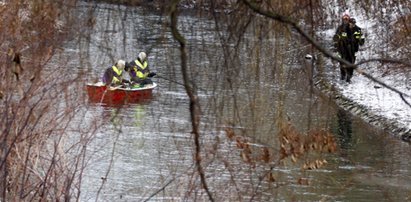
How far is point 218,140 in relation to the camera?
139 inches

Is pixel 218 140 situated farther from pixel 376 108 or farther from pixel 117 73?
pixel 376 108

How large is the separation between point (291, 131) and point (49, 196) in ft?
8.12

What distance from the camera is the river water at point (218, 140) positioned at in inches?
101

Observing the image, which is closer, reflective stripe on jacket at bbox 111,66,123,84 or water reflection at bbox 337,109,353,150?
reflective stripe on jacket at bbox 111,66,123,84

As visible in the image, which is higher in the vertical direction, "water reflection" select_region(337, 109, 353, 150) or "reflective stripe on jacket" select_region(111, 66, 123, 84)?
"reflective stripe on jacket" select_region(111, 66, 123, 84)

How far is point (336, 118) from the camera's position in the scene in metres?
14.2

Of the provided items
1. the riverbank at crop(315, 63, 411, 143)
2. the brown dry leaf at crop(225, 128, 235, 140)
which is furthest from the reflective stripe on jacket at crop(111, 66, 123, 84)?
the riverbank at crop(315, 63, 411, 143)

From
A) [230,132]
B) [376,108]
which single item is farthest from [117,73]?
[376,108]

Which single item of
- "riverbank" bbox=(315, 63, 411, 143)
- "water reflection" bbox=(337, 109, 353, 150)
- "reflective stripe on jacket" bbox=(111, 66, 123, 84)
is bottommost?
"water reflection" bbox=(337, 109, 353, 150)

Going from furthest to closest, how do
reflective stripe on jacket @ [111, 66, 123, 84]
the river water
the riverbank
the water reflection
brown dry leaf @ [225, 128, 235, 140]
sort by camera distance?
the riverbank < the water reflection < reflective stripe on jacket @ [111, 66, 123, 84] < brown dry leaf @ [225, 128, 235, 140] < the river water

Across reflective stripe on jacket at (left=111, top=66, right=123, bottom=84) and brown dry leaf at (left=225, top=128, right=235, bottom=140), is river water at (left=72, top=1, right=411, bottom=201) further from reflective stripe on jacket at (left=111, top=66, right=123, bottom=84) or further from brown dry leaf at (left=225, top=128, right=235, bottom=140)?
reflective stripe on jacket at (left=111, top=66, right=123, bottom=84)

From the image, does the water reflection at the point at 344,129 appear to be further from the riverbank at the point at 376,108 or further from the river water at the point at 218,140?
the riverbank at the point at 376,108

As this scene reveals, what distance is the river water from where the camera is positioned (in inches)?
101

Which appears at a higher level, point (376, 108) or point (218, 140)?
point (218, 140)
